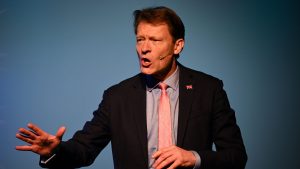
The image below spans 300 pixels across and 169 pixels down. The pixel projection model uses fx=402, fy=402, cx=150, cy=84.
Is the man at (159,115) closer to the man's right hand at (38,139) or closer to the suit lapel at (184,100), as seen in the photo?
the suit lapel at (184,100)

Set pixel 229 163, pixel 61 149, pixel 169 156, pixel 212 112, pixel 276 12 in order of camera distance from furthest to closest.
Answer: pixel 276 12, pixel 212 112, pixel 229 163, pixel 61 149, pixel 169 156

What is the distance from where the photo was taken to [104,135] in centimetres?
190

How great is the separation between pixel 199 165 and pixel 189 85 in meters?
0.45

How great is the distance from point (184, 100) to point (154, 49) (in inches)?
10.9

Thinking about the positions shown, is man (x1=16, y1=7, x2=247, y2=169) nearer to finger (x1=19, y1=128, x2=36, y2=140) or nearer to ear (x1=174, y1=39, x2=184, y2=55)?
ear (x1=174, y1=39, x2=184, y2=55)

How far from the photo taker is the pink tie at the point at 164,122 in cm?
181

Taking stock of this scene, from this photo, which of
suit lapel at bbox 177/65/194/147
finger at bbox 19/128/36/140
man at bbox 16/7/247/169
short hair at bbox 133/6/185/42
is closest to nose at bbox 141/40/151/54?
man at bbox 16/7/247/169

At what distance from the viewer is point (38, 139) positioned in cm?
148

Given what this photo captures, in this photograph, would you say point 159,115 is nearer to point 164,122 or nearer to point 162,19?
point 164,122

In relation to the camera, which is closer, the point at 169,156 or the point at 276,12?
the point at 169,156

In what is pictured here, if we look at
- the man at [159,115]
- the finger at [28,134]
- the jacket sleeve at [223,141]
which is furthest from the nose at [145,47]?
the finger at [28,134]

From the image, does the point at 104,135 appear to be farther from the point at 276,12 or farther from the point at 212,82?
the point at 276,12

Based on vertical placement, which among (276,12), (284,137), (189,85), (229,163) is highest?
(276,12)

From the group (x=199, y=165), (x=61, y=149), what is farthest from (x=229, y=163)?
(x=61, y=149)
